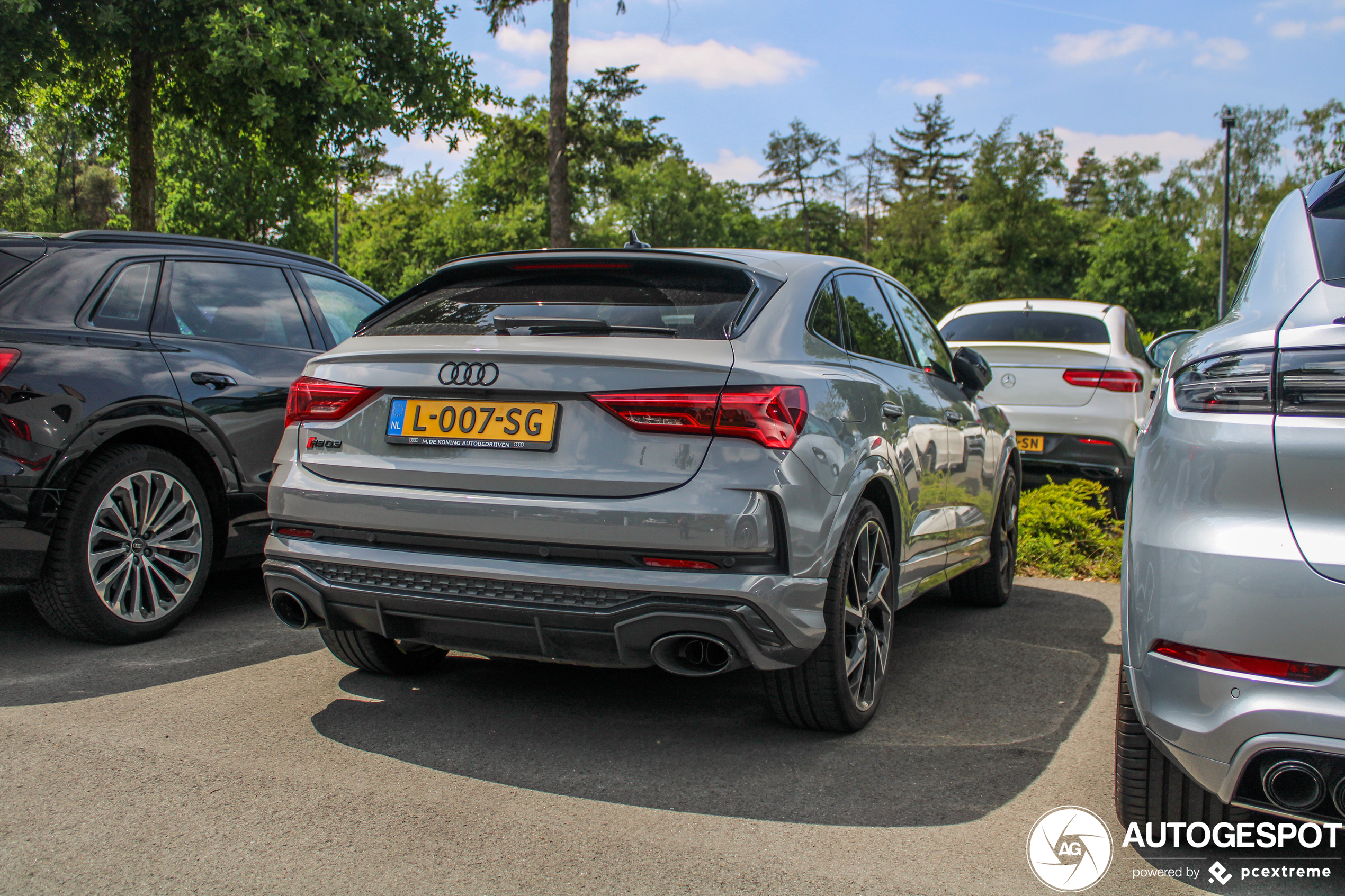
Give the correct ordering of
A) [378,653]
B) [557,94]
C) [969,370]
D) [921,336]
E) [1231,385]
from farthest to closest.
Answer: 1. [557,94]
2. [969,370]
3. [921,336]
4. [378,653]
5. [1231,385]

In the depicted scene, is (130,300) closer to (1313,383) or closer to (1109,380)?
(1313,383)

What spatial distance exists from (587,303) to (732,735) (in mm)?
1552

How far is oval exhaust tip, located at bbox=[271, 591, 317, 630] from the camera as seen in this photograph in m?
3.54

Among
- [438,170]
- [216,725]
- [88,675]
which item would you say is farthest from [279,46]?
[438,170]

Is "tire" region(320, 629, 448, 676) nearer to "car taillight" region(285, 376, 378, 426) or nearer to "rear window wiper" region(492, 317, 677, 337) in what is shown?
"car taillight" region(285, 376, 378, 426)

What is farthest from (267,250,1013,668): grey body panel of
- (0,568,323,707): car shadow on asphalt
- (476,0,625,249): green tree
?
(476,0,625,249): green tree

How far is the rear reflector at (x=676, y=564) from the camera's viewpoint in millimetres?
3055

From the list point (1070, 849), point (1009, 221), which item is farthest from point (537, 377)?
point (1009, 221)

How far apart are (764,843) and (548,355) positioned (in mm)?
1504

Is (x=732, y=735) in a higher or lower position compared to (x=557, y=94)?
lower

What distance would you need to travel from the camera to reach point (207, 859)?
8.82ft

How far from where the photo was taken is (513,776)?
3291 mm

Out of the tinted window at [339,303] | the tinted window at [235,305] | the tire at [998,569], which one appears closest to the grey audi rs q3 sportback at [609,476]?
the tinted window at [235,305]

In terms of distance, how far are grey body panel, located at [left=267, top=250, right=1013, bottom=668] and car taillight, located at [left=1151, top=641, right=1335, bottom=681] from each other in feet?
3.42
